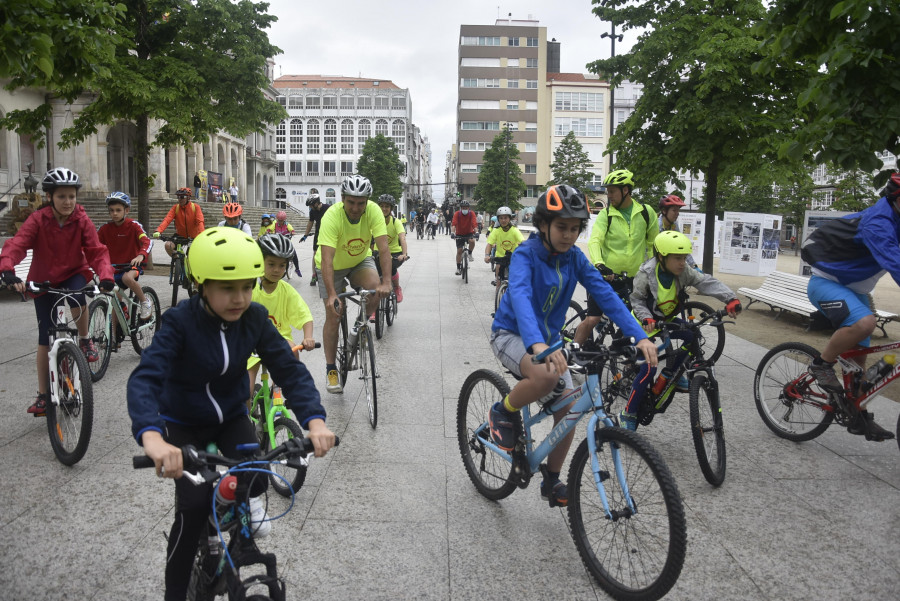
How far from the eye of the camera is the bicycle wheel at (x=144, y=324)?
8.19 m

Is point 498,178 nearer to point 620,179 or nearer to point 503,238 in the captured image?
point 503,238

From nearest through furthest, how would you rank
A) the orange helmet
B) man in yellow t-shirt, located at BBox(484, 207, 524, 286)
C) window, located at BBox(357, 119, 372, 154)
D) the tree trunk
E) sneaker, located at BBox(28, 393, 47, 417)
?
1. sneaker, located at BBox(28, 393, 47, 417)
2. the orange helmet
3. man in yellow t-shirt, located at BBox(484, 207, 524, 286)
4. the tree trunk
5. window, located at BBox(357, 119, 372, 154)

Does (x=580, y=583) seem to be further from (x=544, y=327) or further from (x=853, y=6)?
(x=853, y=6)

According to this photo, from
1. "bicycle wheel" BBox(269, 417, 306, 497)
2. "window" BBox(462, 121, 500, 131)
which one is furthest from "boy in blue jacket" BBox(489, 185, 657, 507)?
"window" BBox(462, 121, 500, 131)

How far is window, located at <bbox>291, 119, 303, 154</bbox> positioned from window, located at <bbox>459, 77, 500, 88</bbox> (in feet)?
116

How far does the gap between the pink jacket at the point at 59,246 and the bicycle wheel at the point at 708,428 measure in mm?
4721

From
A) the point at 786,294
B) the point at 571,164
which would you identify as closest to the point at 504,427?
the point at 786,294

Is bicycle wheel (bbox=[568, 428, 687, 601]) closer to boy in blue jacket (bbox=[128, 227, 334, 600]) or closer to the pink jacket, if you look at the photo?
boy in blue jacket (bbox=[128, 227, 334, 600])

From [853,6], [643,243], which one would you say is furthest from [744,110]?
[853,6]

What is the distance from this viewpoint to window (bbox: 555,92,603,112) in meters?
94.6

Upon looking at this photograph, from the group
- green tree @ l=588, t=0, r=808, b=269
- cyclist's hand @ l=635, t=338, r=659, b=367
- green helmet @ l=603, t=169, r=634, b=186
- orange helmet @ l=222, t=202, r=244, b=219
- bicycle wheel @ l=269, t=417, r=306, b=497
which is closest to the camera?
cyclist's hand @ l=635, t=338, r=659, b=367

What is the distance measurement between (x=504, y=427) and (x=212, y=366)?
1790 mm

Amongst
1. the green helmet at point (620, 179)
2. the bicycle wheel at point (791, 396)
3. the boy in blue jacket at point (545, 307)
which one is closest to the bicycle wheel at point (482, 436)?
the boy in blue jacket at point (545, 307)

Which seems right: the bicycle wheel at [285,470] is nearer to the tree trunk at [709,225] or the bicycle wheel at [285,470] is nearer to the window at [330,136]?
the tree trunk at [709,225]
